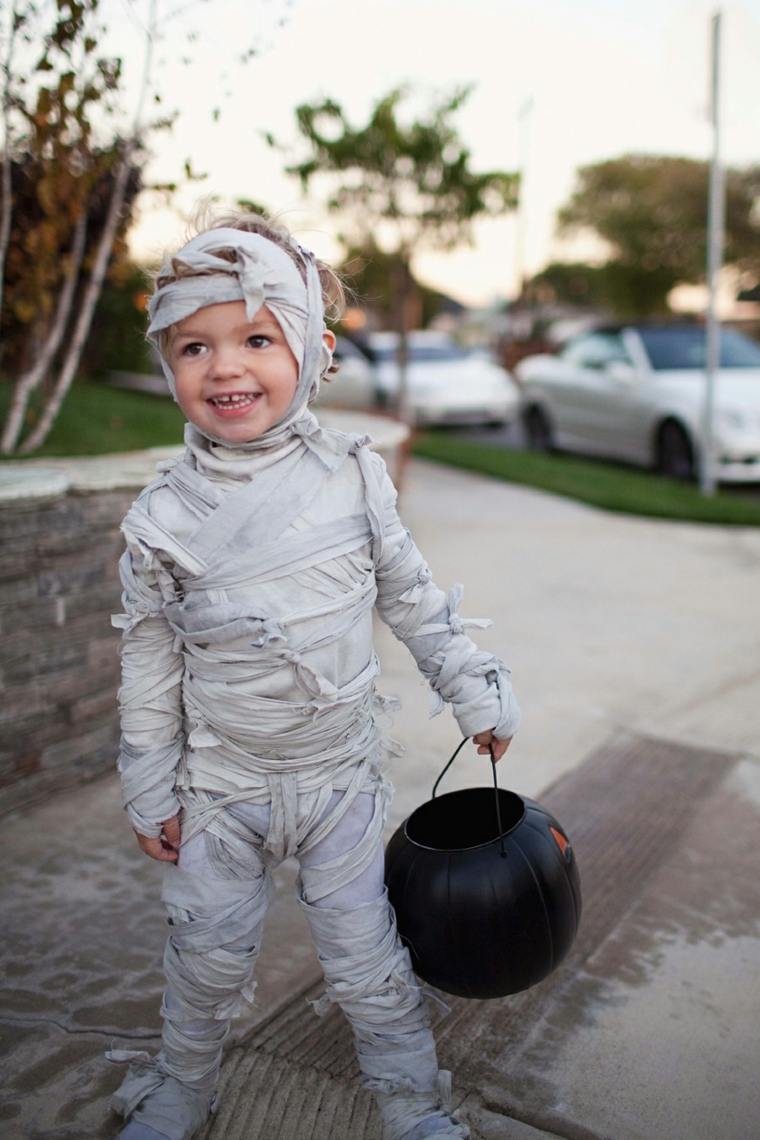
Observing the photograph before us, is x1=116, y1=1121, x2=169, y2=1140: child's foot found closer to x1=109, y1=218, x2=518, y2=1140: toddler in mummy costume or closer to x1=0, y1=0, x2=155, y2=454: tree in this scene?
x1=109, y1=218, x2=518, y2=1140: toddler in mummy costume

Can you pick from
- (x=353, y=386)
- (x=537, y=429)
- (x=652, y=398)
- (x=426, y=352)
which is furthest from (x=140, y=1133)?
(x=426, y=352)

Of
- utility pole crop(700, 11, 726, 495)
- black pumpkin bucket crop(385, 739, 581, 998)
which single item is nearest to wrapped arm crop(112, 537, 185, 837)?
black pumpkin bucket crop(385, 739, 581, 998)

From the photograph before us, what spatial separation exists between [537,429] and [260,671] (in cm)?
1037

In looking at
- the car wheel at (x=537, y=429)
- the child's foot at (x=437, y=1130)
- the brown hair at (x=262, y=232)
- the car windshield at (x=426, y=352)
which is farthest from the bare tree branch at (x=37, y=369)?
the car windshield at (x=426, y=352)

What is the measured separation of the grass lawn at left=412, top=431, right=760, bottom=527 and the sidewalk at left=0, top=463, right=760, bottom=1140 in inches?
A: 127

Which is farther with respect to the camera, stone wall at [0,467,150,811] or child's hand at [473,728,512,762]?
stone wall at [0,467,150,811]

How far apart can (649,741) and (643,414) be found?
6.32m

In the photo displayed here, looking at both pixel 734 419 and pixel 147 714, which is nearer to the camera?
pixel 147 714

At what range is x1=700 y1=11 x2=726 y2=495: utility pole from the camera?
7.66 meters

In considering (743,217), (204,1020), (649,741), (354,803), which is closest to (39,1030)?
(204,1020)

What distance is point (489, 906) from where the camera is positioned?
178 centimetres

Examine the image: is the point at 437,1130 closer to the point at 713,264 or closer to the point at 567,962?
the point at 567,962

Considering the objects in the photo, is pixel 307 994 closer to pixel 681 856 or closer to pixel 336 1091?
pixel 336 1091

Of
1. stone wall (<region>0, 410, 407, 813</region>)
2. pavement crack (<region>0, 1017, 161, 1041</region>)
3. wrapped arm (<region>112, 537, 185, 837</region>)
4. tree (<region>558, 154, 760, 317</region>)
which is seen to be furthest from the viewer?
tree (<region>558, 154, 760, 317</region>)
